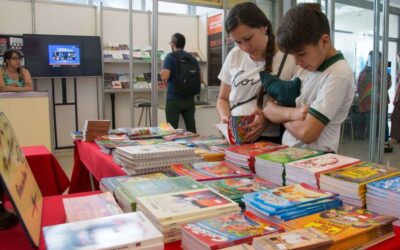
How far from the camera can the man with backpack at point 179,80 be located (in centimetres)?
425

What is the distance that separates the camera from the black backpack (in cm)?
427

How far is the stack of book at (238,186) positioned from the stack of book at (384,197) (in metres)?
0.30

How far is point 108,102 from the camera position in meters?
6.48

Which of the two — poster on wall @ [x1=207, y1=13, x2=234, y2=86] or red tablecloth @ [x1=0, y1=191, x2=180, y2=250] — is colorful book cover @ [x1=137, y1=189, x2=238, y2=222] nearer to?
red tablecloth @ [x1=0, y1=191, x2=180, y2=250]

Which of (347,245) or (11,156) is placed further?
(11,156)

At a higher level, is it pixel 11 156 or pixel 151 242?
pixel 11 156

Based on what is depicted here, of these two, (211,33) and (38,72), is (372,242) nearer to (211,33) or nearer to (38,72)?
(38,72)

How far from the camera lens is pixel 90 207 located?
3.39 feet

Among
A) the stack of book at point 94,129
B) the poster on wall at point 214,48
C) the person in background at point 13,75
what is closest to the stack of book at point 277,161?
the stack of book at point 94,129

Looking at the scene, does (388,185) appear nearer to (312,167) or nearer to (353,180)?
(353,180)

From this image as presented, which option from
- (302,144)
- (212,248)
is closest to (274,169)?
(302,144)

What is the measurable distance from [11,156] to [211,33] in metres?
6.11

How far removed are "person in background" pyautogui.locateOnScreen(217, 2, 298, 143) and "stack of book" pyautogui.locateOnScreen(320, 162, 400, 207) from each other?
60cm

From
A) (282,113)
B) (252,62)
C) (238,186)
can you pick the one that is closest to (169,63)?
(252,62)
